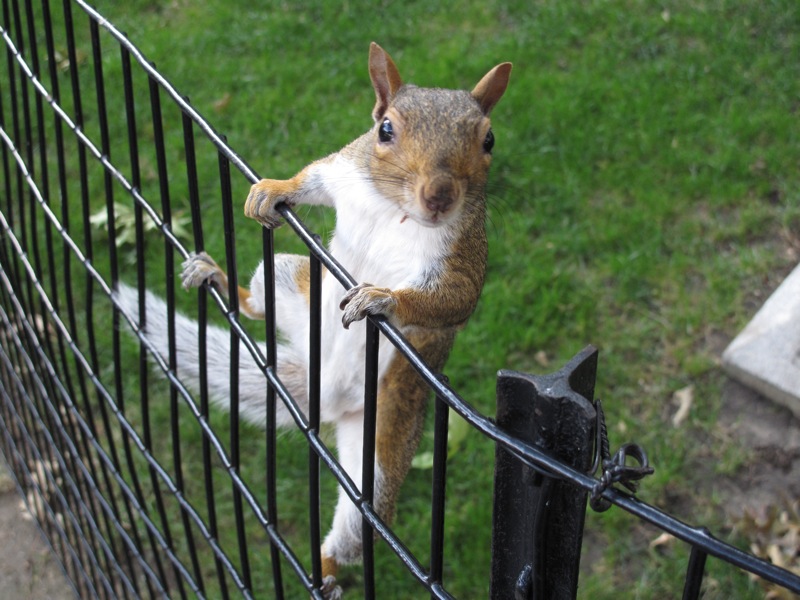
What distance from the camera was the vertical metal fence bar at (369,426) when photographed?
891 mm

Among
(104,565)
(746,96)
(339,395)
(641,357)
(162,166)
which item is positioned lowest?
(104,565)

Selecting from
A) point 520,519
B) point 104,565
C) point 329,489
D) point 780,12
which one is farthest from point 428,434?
point 780,12

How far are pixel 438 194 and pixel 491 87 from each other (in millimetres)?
290

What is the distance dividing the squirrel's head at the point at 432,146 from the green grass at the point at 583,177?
525 millimetres

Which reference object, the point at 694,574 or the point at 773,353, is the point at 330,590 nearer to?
the point at 694,574

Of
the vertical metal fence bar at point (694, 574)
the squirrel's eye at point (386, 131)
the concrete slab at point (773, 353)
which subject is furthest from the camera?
the concrete slab at point (773, 353)

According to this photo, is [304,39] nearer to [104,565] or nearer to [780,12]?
[780,12]

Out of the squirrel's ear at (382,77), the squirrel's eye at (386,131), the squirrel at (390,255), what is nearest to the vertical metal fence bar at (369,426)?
the squirrel at (390,255)

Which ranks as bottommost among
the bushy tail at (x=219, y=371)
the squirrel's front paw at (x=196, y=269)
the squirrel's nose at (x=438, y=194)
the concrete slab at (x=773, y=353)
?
the concrete slab at (x=773, y=353)

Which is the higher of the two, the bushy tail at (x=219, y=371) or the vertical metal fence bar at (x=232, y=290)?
the vertical metal fence bar at (x=232, y=290)

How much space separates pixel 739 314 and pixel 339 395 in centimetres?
152

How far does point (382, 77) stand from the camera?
1.55 metres

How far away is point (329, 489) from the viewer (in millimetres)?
2467

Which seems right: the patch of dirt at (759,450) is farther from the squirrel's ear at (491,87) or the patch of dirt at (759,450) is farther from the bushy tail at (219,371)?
the squirrel's ear at (491,87)
